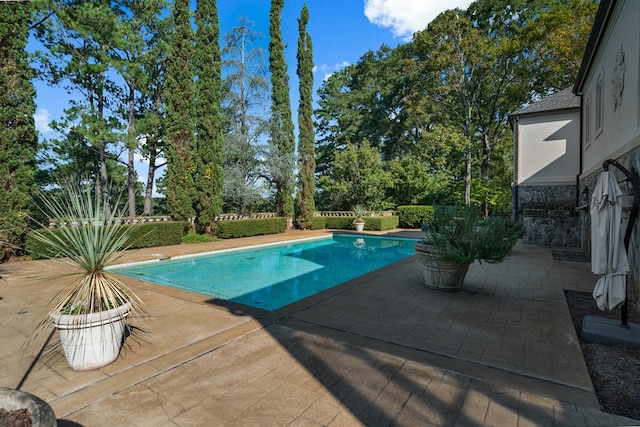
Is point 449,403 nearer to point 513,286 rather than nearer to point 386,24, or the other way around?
point 513,286

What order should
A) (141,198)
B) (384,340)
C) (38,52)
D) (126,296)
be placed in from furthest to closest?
(141,198)
(38,52)
(384,340)
(126,296)

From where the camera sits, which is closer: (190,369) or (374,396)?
(374,396)

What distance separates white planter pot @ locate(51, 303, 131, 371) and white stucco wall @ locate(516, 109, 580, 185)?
14.7 m

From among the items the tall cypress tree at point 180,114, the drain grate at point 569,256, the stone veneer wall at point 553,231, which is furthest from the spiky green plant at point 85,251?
the stone veneer wall at point 553,231

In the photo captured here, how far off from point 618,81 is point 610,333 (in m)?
5.30

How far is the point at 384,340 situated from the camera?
11.5 ft

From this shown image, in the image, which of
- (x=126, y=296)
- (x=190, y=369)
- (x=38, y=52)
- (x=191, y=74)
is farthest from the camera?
(x=38, y=52)

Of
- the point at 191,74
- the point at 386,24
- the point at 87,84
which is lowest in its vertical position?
the point at 191,74

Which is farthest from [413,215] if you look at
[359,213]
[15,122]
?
[15,122]

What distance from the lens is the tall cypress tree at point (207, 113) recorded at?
14000 millimetres

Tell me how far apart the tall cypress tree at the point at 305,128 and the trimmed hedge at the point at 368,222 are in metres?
1.01

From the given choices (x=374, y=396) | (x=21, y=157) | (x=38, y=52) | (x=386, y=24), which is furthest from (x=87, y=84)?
(x=374, y=396)

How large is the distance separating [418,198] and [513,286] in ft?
52.8

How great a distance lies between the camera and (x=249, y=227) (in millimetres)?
16016
